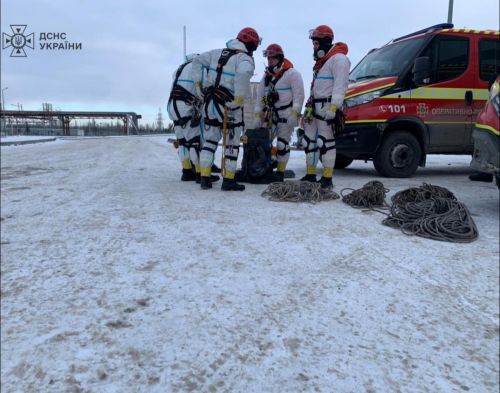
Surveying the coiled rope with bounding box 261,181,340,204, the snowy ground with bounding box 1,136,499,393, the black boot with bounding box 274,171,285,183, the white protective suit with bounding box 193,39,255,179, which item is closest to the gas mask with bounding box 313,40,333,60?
the white protective suit with bounding box 193,39,255,179

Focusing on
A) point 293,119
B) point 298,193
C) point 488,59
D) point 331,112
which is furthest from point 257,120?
point 488,59

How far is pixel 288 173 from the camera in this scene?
6434mm

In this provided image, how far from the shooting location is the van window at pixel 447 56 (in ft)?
19.8

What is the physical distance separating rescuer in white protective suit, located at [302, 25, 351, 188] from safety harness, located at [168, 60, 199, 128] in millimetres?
1604

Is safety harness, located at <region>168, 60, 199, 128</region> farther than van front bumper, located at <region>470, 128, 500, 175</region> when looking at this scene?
Yes

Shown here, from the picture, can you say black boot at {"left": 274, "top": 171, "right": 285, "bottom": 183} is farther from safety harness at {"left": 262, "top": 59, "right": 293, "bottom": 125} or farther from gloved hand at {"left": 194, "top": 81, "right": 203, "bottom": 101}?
gloved hand at {"left": 194, "top": 81, "right": 203, "bottom": 101}

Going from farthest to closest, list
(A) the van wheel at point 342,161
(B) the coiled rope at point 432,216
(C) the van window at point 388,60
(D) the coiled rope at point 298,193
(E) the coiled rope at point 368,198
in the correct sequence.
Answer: (A) the van wheel at point 342,161, (C) the van window at point 388,60, (D) the coiled rope at point 298,193, (E) the coiled rope at point 368,198, (B) the coiled rope at point 432,216

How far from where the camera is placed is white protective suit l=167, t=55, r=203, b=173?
5.16 metres

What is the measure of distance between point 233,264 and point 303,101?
378cm

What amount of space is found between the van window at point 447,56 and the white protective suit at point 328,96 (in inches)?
87.0

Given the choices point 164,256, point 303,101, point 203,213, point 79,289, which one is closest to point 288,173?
point 303,101

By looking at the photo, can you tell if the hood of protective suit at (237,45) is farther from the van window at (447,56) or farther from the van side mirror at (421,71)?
the van window at (447,56)

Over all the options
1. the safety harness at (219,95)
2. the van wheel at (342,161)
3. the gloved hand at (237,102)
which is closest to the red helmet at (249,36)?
the safety harness at (219,95)

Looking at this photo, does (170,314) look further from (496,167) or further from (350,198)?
(496,167)
